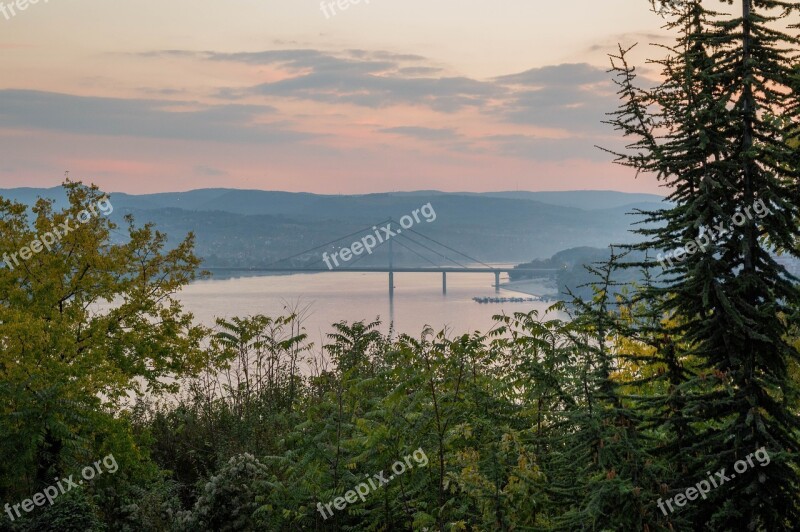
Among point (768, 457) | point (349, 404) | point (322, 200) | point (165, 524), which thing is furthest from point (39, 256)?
point (322, 200)

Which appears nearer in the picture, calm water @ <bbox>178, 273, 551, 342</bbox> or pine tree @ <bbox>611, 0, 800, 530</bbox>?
pine tree @ <bbox>611, 0, 800, 530</bbox>

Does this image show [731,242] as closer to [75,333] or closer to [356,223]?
[75,333]

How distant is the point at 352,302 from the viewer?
60094 mm

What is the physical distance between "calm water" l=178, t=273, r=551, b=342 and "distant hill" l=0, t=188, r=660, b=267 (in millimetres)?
9405

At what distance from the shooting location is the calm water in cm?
4316

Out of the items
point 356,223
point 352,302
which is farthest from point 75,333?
point 356,223

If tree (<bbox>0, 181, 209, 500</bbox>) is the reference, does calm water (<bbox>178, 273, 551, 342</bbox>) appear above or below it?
below

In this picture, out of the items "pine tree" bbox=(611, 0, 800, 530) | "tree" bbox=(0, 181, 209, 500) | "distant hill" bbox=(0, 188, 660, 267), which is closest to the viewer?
"pine tree" bbox=(611, 0, 800, 530)

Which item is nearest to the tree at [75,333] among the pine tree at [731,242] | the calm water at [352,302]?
the pine tree at [731,242]

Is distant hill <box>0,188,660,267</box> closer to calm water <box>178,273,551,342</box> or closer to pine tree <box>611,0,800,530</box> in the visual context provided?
calm water <box>178,273,551,342</box>

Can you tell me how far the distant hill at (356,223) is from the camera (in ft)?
334

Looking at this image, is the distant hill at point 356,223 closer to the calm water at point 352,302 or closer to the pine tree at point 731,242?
the calm water at point 352,302

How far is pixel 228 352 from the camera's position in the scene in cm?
1369

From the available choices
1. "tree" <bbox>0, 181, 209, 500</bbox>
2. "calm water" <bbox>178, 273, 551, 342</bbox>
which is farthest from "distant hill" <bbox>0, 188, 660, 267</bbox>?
"tree" <bbox>0, 181, 209, 500</bbox>
